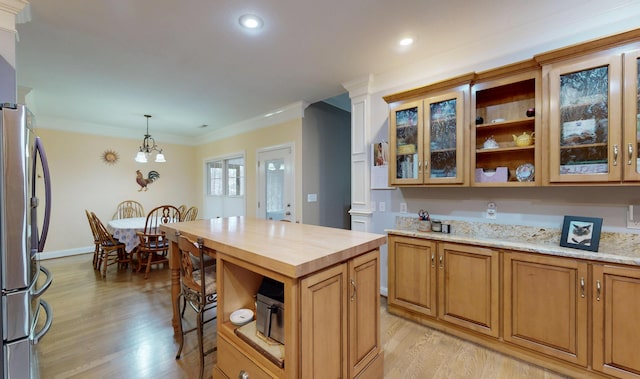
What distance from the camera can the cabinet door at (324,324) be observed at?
124 centimetres

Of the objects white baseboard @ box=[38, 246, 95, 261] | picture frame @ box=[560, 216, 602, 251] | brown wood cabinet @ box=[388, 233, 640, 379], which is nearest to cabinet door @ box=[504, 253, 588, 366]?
brown wood cabinet @ box=[388, 233, 640, 379]

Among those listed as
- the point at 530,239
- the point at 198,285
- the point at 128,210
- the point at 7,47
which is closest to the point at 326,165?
the point at 530,239

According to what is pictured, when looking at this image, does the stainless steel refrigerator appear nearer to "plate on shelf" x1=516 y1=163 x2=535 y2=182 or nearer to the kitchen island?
the kitchen island

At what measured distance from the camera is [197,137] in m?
6.79

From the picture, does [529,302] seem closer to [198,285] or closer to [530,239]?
[530,239]

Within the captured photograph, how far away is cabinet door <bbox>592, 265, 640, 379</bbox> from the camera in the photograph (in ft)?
5.41

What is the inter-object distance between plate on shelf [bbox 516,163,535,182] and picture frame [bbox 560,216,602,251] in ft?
1.28

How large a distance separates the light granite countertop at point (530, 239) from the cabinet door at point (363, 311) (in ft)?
3.39

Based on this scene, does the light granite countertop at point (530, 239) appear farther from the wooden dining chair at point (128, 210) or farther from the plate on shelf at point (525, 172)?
the wooden dining chair at point (128, 210)

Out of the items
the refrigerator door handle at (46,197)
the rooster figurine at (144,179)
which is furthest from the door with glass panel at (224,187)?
the refrigerator door handle at (46,197)

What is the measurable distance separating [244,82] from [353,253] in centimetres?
279

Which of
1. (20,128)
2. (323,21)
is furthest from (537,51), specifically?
(20,128)

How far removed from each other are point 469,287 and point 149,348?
2718 mm

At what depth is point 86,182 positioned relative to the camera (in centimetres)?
527
